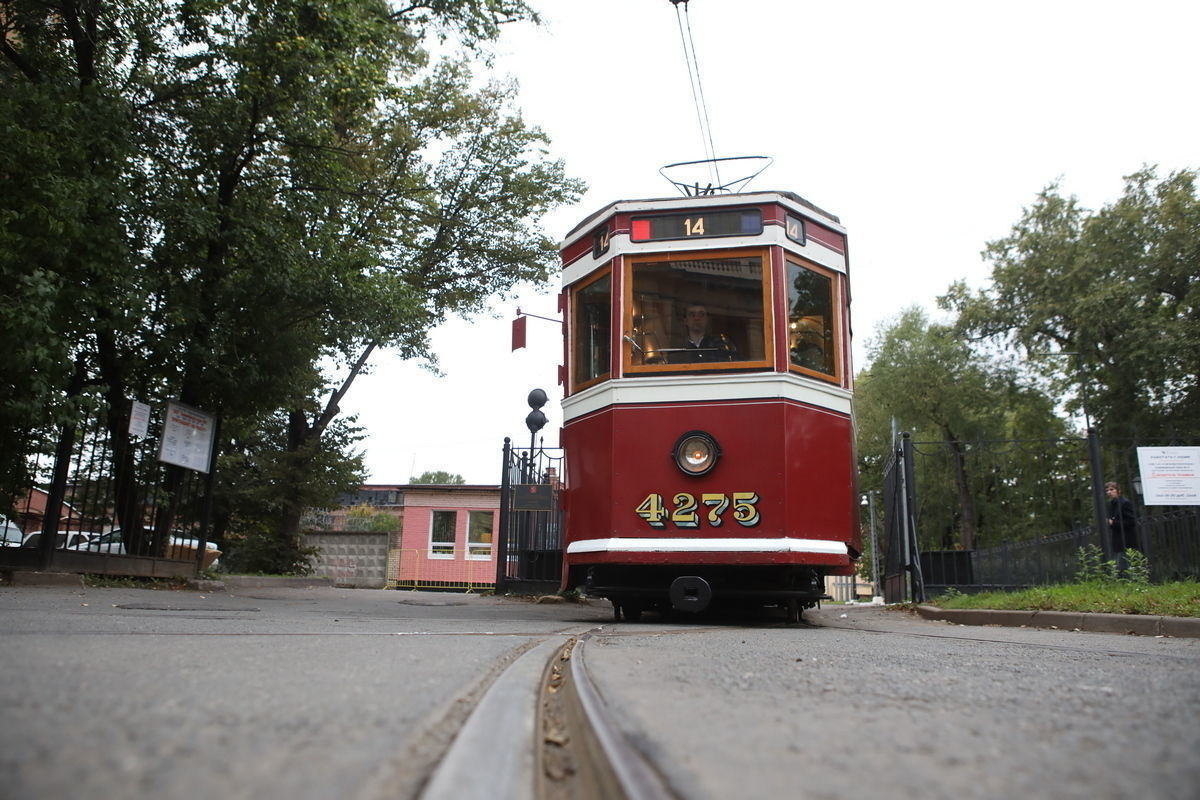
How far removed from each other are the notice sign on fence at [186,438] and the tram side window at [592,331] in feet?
18.5

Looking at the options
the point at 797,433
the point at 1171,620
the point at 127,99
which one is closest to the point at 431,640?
the point at 797,433

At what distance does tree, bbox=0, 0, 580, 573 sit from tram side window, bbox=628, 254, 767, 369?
197 inches

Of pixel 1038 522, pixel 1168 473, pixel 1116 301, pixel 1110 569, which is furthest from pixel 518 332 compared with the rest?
pixel 1116 301

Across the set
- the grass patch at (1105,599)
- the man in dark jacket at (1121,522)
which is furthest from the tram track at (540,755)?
the man in dark jacket at (1121,522)

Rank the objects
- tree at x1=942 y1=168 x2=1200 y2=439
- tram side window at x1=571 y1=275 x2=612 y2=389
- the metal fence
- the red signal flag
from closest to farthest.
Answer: tram side window at x1=571 y1=275 x2=612 y2=389
the metal fence
the red signal flag
tree at x1=942 y1=168 x2=1200 y2=439

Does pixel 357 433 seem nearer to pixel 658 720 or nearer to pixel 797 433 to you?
pixel 797 433

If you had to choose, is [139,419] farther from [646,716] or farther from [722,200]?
[646,716]

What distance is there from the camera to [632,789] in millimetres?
1419

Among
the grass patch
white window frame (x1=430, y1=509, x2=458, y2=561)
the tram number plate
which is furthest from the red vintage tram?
white window frame (x1=430, y1=509, x2=458, y2=561)

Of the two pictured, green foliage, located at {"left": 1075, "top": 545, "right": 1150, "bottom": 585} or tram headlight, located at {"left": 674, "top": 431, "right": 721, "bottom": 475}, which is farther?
green foliage, located at {"left": 1075, "top": 545, "right": 1150, "bottom": 585}

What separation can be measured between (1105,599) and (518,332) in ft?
32.7

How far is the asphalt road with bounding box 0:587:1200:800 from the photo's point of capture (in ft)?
A: 4.85

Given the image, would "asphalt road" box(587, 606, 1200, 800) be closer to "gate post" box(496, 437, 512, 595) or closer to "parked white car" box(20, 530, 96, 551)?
"parked white car" box(20, 530, 96, 551)

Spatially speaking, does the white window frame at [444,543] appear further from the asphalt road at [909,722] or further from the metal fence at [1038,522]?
the asphalt road at [909,722]
